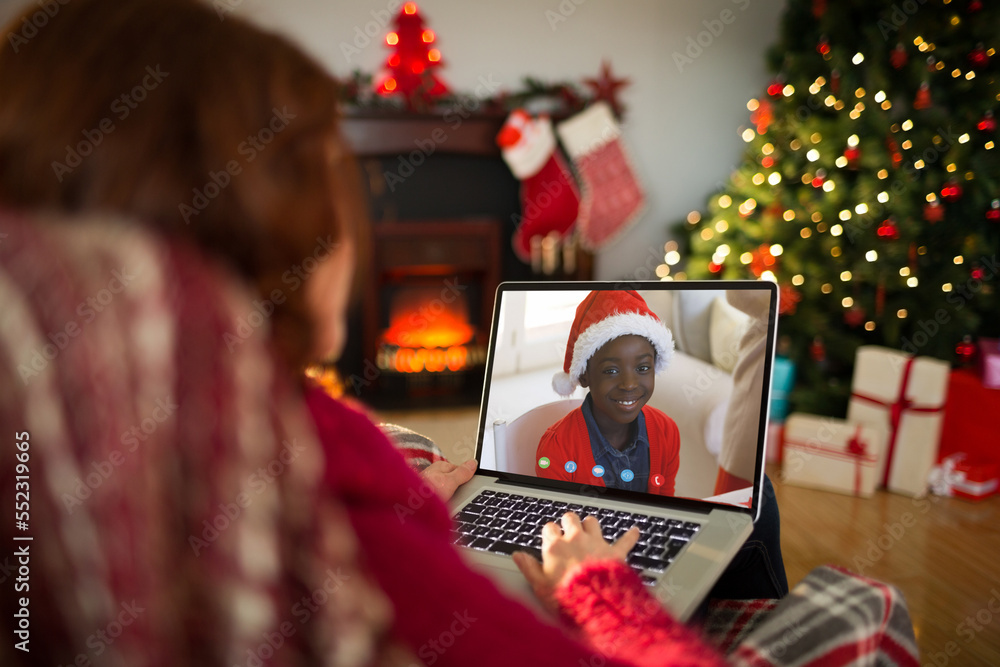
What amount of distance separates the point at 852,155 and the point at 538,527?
7.52 ft

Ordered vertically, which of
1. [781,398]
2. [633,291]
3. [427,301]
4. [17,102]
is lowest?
[781,398]

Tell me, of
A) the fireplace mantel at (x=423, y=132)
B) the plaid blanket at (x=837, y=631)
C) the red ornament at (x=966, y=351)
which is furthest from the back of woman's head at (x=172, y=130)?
the fireplace mantel at (x=423, y=132)

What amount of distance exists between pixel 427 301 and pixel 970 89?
8.28 feet

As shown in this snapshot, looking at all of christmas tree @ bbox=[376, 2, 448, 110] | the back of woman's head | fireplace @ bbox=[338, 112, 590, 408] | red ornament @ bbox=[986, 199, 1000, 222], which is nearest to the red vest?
the back of woman's head

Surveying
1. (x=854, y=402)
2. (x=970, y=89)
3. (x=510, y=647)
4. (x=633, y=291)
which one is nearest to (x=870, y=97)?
(x=970, y=89)

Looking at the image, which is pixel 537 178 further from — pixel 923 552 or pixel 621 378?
pixel 621 378

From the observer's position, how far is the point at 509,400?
0.90 m

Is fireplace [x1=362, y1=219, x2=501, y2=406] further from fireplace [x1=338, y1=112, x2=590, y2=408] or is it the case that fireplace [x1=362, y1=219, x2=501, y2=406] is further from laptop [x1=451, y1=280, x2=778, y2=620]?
laptop [x1=451, y1=280, x2=778, y2=620]

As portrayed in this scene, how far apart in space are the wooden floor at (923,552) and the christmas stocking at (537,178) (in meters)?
1.62

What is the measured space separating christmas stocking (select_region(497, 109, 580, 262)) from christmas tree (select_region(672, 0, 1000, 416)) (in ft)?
3.27

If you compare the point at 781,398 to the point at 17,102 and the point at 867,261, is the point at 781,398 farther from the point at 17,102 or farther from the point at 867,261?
the point at 17,102

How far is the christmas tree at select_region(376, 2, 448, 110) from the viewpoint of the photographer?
10.0 feet

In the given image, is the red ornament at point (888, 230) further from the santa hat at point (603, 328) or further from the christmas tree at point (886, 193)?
the santa hat at point (603, 328)

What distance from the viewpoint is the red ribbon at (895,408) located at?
216 centimetres
